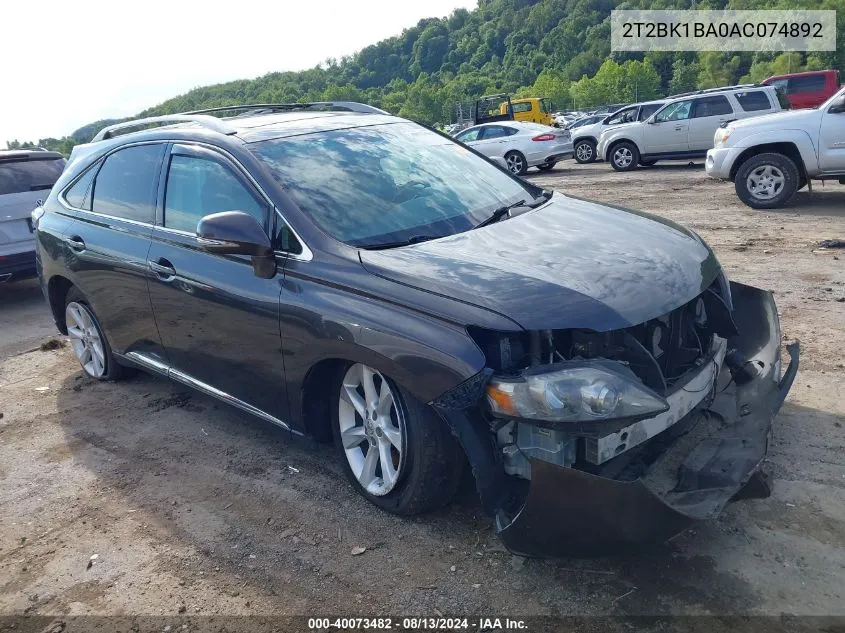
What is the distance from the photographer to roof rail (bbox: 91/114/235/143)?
3946mm

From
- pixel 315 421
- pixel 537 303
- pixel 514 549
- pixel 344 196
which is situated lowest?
pixel 514 549

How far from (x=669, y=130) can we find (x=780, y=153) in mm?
7061

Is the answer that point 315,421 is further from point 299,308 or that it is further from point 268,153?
point 268,153

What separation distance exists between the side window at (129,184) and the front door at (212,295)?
0.16 meters

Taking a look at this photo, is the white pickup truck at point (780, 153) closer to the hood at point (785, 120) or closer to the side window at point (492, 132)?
the hood at point (785, 120)

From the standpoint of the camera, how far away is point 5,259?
25.2 feet

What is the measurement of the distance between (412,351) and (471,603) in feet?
3.17

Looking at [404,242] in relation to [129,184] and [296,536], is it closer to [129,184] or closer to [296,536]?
[296,536]

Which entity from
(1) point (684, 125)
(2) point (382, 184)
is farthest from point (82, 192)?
(1) point (684, 125)

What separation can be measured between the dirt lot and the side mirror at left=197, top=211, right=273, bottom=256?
101 centimetres

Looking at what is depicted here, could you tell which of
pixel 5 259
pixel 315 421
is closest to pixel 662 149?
pixel 5 259

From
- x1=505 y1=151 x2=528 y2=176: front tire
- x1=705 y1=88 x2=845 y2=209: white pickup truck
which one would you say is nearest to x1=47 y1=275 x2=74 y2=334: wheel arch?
x1=705 y1=88 x2=845 y2=209: white pickup truck

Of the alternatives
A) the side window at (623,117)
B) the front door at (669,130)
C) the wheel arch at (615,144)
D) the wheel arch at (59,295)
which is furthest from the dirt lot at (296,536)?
the side window at (623,117)

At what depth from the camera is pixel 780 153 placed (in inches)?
379
